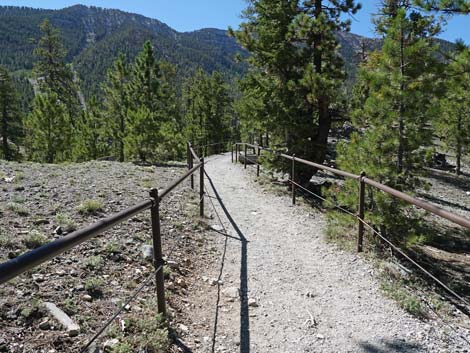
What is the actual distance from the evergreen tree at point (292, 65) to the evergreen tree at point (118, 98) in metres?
14.8

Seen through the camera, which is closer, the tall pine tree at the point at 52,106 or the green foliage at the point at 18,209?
the green foliage at the point at 18,209

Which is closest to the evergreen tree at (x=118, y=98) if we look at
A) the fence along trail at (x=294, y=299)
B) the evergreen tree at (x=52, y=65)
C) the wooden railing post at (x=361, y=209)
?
the evergreen tree at (x=52, y=65)

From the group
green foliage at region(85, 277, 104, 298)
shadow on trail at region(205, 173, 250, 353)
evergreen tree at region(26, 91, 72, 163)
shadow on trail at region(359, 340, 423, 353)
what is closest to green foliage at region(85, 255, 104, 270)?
green foliage at region(85, 277, 104, 298)

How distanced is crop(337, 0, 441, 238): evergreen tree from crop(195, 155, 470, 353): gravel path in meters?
1.40

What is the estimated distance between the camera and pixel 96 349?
280 centimetres

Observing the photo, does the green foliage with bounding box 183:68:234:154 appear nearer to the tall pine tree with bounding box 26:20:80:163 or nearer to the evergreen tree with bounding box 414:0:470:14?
the tall pine tree with bounding box 26:20:80:163

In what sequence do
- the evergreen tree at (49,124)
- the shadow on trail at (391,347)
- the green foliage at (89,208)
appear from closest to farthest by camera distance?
the shadow on trail at (391,347), the green foliage at (89,208), the evergreen tree at (49,124)

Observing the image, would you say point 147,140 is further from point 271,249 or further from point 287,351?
point 287,351

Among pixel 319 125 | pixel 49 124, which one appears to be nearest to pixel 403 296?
pixel 319 125

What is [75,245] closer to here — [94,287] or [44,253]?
[44,253]

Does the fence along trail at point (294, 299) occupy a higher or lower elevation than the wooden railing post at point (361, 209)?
lower

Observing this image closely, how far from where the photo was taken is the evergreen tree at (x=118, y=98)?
2452 cm

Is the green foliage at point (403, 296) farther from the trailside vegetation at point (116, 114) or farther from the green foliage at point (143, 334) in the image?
the trailside vegetation at point (116, 114)

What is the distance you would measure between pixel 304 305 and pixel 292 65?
862 cm
